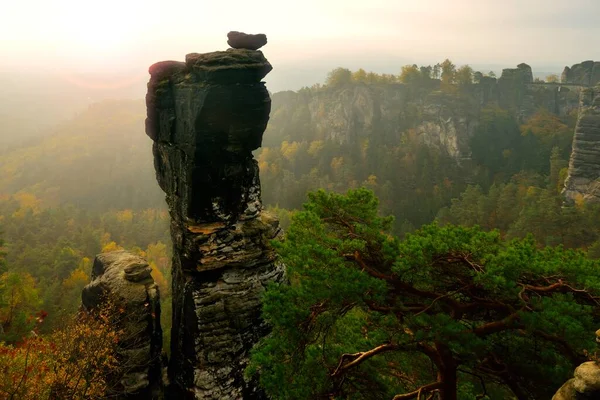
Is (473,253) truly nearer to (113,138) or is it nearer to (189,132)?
(189,132)

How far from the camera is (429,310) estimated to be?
29.0ft

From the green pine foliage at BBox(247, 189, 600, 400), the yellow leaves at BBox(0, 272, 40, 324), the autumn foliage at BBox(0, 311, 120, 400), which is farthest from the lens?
the yellow leaves at BBox(0, 272, 40, 324)

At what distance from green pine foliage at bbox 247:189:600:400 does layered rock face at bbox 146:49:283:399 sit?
5.08 m

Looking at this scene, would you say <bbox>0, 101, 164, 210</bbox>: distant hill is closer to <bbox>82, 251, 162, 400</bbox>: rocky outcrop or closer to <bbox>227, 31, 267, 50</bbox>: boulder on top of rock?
<bbox>82, 251, 162, 400</bbox>: rocky outcrop

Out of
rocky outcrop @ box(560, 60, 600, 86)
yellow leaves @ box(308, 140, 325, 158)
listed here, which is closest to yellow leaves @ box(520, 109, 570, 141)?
rocky outcrop @ box(560, 60, 600, 86)

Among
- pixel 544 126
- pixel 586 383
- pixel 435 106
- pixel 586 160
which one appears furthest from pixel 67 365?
pixel 544 126

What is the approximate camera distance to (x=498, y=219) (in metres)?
50.4

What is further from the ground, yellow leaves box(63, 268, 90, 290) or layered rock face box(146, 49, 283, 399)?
layered rock face box(146, 49, 283, 399)

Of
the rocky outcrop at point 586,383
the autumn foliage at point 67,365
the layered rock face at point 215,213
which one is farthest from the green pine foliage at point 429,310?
the autumn foliage at point 67,365

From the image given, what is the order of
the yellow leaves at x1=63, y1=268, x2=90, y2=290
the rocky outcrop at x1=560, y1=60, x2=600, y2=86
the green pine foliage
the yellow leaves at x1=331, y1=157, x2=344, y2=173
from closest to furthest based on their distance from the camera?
the green pine foliage → the yellow leaves at x1=63, y1=268, x2=90, y2=290 → the yellow leaves at x1=331, y1=157, x2=344, y2=173 → the rocky outcrop at x1=560, y1=60, x2=600, y2=86

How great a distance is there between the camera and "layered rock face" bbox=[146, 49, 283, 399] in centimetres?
1434

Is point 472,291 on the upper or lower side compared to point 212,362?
upper

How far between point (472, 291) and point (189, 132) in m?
11.4

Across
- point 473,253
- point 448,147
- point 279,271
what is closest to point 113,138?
point 448,147
